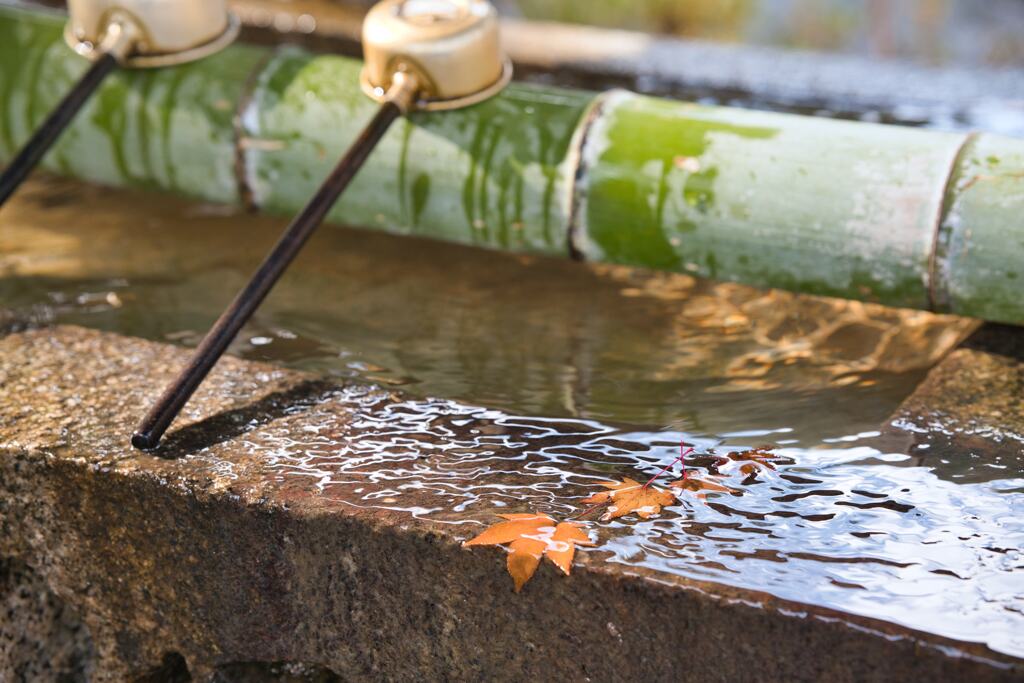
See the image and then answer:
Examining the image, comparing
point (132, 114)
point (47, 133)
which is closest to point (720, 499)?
point (47, 133)

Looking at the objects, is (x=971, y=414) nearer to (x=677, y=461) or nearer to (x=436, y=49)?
(x=677, y=461)

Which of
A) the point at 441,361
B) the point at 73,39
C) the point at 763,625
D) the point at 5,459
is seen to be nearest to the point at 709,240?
the point at 441,361

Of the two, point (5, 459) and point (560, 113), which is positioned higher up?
point (560, 113)

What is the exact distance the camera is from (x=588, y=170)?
111 inches

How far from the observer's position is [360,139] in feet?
8.71

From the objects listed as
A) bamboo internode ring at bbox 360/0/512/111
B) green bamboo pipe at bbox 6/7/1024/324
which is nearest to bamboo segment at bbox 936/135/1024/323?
green bamboo pipe at bbox 6/7/1024/324

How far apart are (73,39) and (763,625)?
2.54 m

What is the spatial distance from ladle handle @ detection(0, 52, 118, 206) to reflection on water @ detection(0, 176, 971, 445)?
33cm

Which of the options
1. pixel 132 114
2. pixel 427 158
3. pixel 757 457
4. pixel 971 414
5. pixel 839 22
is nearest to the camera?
pixel 757 457

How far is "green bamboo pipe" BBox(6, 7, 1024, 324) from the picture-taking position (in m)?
2.52

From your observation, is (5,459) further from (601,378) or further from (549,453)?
(601,378)

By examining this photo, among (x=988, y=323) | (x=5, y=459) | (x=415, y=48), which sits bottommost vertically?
(x=5, y=459)

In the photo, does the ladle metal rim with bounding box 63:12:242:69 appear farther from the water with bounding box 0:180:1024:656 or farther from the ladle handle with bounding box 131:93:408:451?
the ladle handle with bounding box 131:93:408:451

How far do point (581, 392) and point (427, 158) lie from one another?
88cm
